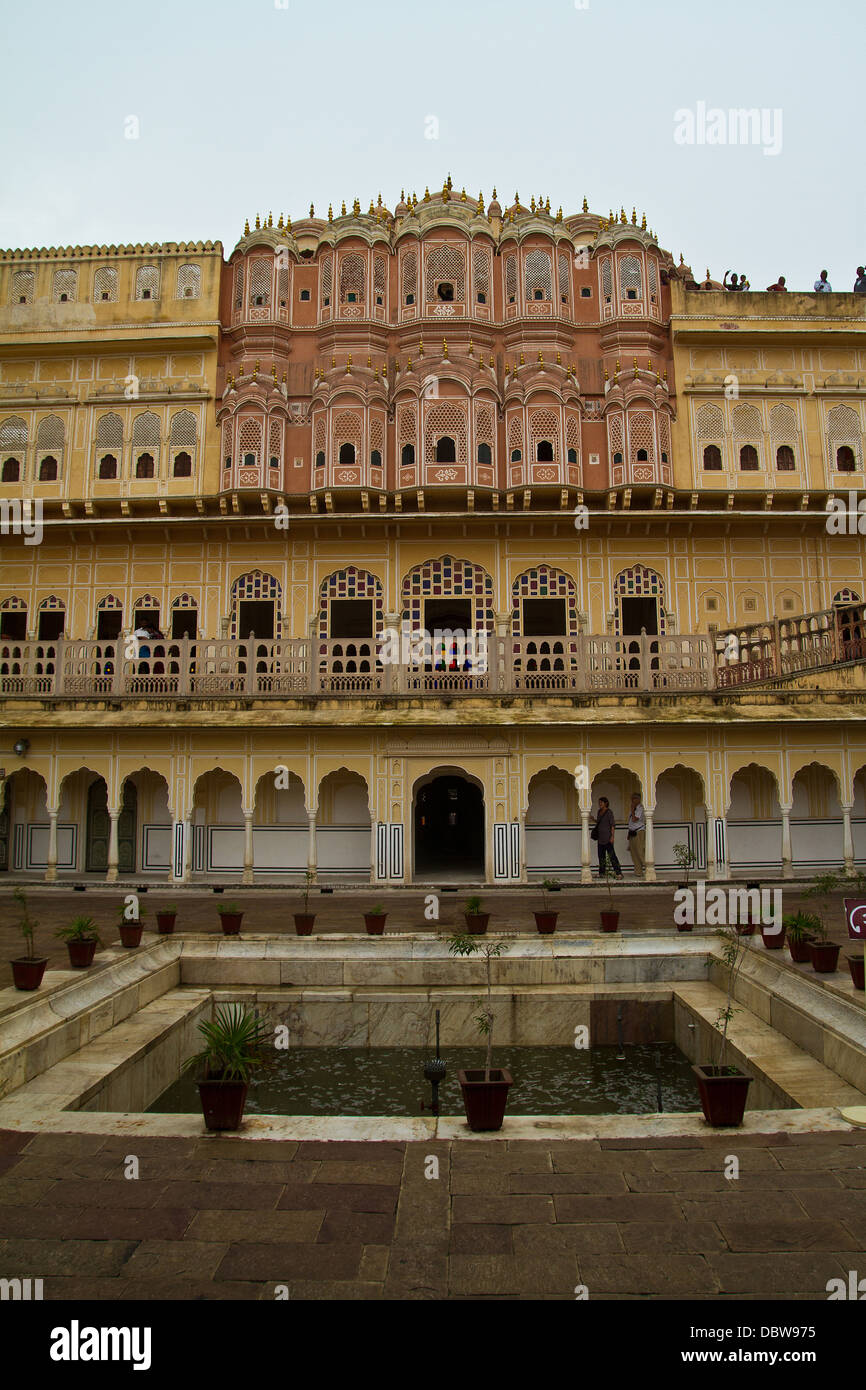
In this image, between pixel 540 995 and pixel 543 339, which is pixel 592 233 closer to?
pixel 543 339

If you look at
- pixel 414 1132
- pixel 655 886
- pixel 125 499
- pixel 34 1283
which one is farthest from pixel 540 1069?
pixel 125 499

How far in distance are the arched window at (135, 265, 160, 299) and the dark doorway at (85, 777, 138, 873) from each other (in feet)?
37.2

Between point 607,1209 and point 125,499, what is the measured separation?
741 inches

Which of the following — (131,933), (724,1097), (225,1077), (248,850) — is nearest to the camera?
(724,1097)

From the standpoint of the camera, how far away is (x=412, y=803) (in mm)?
17422

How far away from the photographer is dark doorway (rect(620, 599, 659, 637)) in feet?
67.9

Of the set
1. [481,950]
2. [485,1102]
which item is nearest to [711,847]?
[481,950]

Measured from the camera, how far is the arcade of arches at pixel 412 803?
17.1 metres

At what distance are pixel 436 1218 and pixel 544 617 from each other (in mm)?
18888

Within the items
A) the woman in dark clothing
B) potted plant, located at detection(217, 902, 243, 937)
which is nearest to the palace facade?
the woman in dark clothing

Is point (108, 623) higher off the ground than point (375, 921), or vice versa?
point (108, 623)

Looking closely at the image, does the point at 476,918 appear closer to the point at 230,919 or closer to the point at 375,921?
the point at 375,921

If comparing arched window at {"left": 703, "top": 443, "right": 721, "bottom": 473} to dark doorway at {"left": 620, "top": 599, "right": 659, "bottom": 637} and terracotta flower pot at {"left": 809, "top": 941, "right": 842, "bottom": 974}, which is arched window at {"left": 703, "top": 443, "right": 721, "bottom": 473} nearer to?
dark doorway at {"left": 620, "top": 599, "right": 659, "bottom": 637}

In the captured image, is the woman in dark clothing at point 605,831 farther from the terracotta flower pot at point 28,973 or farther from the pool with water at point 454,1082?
the terracotta flower pot at point 28,973
